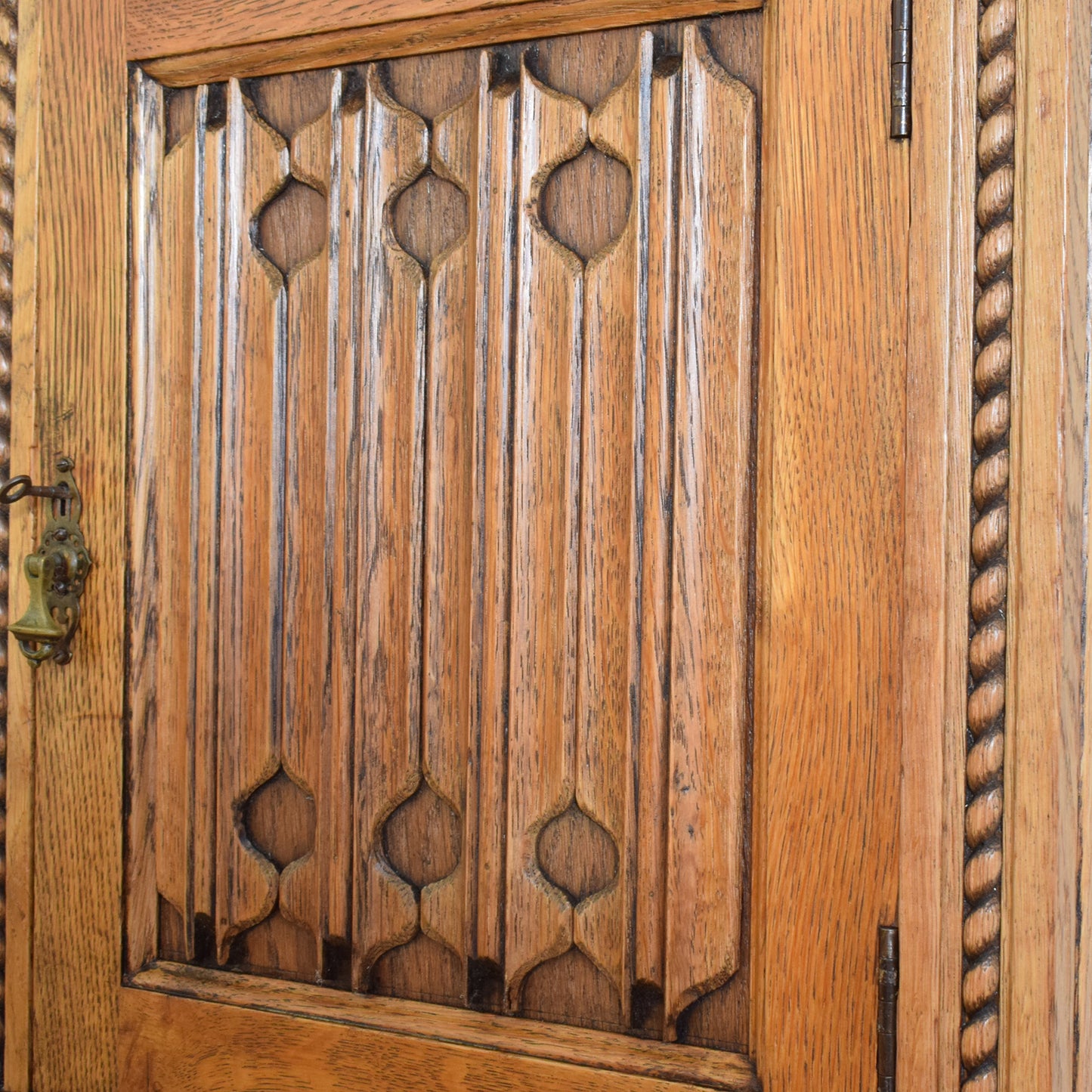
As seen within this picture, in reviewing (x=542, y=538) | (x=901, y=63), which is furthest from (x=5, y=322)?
(x=901, y=63)

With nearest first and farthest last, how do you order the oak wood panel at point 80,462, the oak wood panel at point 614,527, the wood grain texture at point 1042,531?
the wood grain texture at point 1042,531
the oak wood panel at point 614,527
the oak wood panel at point 80,462

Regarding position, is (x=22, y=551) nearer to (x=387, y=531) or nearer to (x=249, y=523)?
(x=249, y=523)

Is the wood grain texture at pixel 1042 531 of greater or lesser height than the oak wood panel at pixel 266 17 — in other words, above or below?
below

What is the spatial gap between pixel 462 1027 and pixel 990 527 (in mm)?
487

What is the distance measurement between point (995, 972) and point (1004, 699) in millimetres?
162

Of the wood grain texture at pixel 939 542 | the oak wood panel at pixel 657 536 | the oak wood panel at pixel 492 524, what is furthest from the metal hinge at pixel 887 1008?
the oak wood panel at pixel 492 524

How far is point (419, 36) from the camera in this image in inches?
30.7

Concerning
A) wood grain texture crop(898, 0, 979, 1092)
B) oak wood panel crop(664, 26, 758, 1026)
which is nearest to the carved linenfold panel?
oak wood panel crop(664, 26, 758, 1026)

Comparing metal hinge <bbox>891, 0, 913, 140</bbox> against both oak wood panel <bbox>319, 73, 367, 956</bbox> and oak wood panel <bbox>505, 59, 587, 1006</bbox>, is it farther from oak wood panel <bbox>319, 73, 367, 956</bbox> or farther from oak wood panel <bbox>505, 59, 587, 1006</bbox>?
oak wood panel <bbox>319, 73, 367, 956</bbox>

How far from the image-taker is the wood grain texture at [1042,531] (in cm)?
62

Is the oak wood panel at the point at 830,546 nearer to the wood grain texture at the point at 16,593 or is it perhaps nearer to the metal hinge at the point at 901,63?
the metal hinge at the point at 901,63

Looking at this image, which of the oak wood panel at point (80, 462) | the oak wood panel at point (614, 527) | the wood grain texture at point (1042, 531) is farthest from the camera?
the oak wood panel at point (80, 462)

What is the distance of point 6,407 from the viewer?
35.0 inches

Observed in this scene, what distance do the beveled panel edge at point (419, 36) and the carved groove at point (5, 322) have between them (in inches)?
4.6
